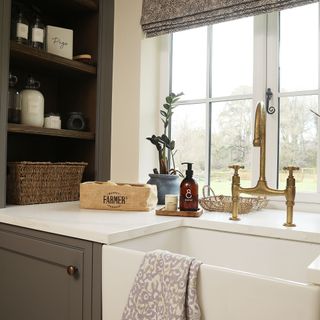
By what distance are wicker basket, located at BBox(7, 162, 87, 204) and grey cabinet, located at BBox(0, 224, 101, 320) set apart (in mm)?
287

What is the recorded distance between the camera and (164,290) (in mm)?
875

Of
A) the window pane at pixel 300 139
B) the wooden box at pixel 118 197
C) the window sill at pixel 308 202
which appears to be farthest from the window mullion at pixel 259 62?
the wooden box at pixel 118 197

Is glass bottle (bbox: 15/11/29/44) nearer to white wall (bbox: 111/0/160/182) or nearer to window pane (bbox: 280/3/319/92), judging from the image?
white wall (bbox: 111/0/160/182)

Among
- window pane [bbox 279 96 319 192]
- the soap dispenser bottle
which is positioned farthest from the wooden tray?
window pane [bbox 279 96 319 192]

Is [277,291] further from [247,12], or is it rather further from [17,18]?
[17,18]

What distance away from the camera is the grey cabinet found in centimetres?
110

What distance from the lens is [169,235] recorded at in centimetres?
132

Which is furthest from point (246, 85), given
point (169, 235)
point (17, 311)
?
point (17, 311)

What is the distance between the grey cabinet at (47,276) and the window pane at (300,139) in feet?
3.26

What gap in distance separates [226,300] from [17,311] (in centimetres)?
90

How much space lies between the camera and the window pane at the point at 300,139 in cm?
157

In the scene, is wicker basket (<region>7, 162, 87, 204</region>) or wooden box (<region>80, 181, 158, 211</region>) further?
wicker basket (<region>7, 162, 87, 204</region>)

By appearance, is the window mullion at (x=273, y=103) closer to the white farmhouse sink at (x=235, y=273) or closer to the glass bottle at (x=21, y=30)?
the white farmhouse sink at (x=235, y=273)

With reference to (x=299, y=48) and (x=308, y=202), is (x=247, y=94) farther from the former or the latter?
(x=308, y=202)
